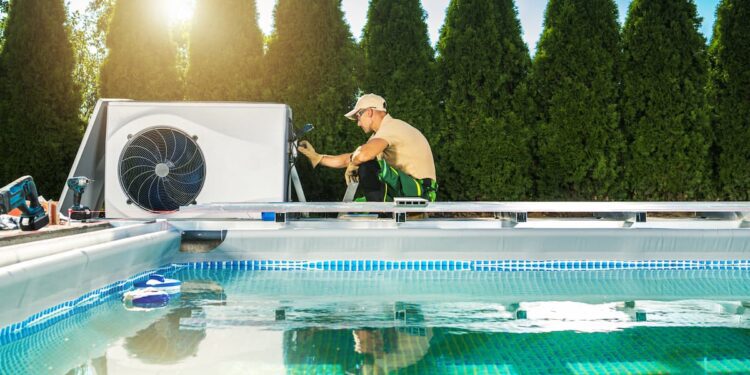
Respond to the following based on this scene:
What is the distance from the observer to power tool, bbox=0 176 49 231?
3.74 metres

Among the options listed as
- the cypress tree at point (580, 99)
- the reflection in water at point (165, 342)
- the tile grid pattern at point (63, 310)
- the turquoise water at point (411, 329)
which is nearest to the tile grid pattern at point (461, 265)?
the turquoise water at point (411, 329)

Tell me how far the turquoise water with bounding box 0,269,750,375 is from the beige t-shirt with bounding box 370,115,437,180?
159cm

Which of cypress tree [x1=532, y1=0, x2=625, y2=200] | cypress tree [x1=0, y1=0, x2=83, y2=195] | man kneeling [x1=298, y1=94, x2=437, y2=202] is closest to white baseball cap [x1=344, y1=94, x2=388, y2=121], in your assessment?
man kneeling [x1=298, y1=94, x2=437, y2=202]

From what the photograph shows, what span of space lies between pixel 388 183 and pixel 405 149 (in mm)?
328

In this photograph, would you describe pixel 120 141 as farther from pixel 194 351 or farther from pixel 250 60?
pixel 194 351

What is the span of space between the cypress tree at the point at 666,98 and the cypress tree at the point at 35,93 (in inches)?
239

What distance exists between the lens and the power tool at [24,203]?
147 inches

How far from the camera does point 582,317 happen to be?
312 centimetres

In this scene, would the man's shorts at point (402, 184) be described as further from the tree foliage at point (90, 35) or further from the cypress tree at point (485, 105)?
the tree foliage at point (90, 35)

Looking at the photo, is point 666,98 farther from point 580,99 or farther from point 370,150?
point 370,150

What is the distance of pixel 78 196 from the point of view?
481 cm

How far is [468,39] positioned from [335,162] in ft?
7.97

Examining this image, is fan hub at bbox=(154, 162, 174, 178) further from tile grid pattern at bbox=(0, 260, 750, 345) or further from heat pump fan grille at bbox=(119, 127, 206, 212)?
tile grid pattern at bbox=(0, 260, 750, 345)

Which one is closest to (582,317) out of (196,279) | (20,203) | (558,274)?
(558,274)
